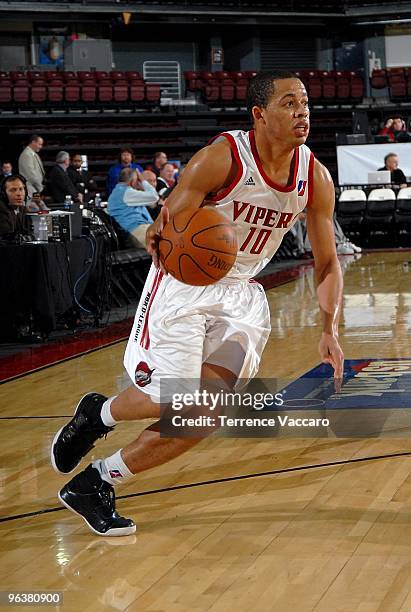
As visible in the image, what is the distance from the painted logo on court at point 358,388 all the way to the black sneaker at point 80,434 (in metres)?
1.85

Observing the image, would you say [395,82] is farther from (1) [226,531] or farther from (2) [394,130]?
(1) [226,531]

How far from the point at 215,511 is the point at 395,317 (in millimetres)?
5348

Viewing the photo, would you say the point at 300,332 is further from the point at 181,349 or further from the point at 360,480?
the point at 181,349

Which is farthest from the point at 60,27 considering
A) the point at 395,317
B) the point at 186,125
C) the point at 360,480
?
the point at 360,480

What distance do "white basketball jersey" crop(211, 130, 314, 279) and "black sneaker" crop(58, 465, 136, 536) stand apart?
83 centimetres

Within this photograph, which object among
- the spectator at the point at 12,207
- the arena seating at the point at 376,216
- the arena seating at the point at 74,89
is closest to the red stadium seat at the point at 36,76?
the arena seating at the point at 74,89

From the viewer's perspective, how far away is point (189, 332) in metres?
3.15

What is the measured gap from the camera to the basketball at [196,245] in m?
3.02

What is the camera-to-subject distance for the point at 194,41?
2636 centimetres

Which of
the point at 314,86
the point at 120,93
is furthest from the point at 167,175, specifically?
the point at 314,86

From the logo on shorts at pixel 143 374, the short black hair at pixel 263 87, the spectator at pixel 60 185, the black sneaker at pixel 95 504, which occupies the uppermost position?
the short black hair at pixel 263 87

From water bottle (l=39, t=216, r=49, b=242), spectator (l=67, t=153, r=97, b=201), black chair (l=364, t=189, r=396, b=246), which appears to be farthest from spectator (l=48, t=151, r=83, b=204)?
black chair (l=364, t=189, r=396, b=246)

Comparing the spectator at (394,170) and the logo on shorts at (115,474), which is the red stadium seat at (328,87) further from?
the logo on shorts at (115,474)

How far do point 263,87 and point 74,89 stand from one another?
18.5 meters
